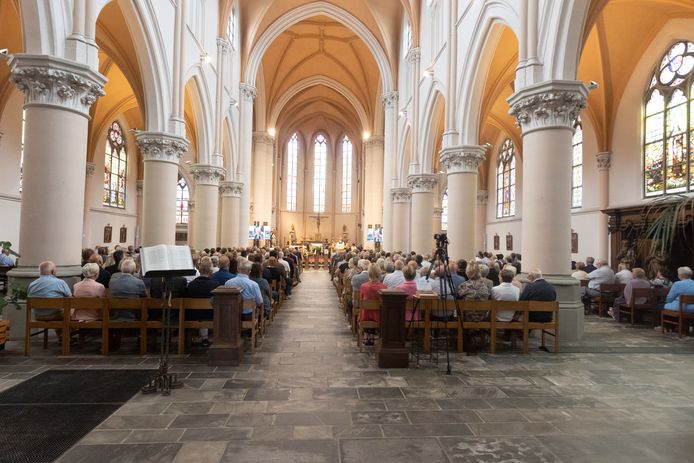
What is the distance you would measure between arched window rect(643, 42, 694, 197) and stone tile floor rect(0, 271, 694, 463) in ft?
31.1

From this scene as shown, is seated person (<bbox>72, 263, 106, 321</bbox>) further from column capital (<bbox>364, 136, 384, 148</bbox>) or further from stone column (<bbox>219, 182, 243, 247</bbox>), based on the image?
column capital (<bbox>364, 136, 384, 148</bbox>)

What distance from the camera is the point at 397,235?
2192 centimetres

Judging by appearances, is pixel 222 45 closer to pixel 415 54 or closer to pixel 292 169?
pixel 415 54

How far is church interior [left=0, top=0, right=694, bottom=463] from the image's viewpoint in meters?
4.05

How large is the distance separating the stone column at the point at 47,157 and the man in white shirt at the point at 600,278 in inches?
458

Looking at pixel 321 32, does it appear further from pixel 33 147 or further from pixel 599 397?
pixel 599 397

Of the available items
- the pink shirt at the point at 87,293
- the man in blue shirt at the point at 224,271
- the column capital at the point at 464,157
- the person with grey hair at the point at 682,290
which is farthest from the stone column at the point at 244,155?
the person with grey hair at the point at 682,290

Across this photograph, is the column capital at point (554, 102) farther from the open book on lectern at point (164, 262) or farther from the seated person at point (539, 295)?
the open book on lectern at point (164, 262)

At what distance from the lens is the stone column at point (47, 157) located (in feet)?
24.2

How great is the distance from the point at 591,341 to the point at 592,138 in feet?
41.4

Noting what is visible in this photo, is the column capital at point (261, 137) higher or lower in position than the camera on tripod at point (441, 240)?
higher

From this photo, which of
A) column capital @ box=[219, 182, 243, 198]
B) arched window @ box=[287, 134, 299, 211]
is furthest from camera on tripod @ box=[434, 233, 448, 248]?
arched window @ box=[287, 134, 299, 211]

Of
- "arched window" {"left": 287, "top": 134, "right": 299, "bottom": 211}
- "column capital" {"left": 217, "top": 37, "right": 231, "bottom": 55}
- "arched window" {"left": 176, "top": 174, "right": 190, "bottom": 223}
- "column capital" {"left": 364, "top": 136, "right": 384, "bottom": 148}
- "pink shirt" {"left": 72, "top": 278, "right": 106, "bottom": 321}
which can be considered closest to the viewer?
"pink shirt" {"left": 72, "top": 278, "right": 106, "bottom": 321}

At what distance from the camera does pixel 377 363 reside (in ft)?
20.1
